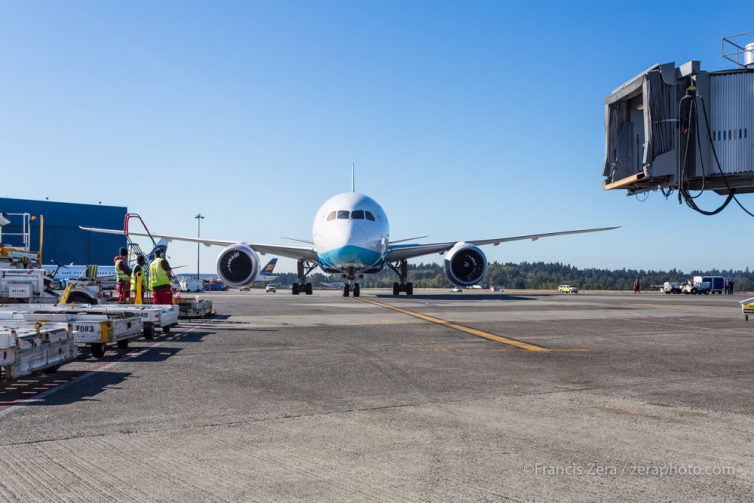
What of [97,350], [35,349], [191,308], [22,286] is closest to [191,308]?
[191,308]

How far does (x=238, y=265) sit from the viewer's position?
1182 inches

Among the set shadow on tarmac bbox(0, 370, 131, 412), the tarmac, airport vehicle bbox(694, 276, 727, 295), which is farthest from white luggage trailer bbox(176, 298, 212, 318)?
airport vehicle bbox(694, 276, 727, 295)

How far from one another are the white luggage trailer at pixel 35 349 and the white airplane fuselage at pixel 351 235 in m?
20.6

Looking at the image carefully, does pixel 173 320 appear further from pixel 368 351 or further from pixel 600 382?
pixel 600 382

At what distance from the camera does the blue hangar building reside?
6888 centimetres

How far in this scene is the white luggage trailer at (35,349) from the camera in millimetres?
6352

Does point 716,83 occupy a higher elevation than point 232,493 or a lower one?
higher

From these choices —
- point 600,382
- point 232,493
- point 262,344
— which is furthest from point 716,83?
point 232,493

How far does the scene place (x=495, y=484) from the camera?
3.62 metres

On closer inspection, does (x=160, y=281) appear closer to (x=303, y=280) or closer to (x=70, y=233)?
(x=303, y=280)

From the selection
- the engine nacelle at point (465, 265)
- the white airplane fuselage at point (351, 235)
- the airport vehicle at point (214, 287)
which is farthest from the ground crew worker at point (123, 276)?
the airport vehicle at point (214, 287)

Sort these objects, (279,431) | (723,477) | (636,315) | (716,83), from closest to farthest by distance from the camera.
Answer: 1. (723,477)
2. (279,431)
3. (716,83)
4. (636,315)

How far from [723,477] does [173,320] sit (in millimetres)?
10800

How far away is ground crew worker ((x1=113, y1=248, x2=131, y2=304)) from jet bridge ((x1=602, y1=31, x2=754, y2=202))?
13.6 m
